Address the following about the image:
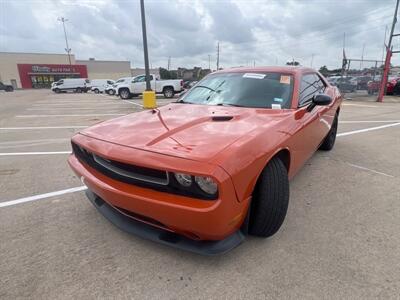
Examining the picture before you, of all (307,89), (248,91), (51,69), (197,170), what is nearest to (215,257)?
(197,170)

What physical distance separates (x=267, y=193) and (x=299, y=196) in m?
1.28

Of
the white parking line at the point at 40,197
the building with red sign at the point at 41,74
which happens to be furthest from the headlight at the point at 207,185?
the building with red sign at the point at 41,74

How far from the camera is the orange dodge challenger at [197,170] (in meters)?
1.65

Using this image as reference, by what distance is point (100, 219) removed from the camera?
264 centimetres

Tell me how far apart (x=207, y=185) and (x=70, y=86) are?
41.6 m

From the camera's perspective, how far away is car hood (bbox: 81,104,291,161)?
1.80 m

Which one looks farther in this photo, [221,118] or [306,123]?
[306,123]

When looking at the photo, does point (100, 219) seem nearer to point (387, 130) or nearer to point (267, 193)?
point (267, 193)

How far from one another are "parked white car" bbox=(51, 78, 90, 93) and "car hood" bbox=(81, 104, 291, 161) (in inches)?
1574

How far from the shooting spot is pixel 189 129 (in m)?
2.16

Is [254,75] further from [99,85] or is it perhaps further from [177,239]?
[99,85]

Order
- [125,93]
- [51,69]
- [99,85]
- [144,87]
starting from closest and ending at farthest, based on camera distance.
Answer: [144,87], [125,93], [99,85], [51,69]

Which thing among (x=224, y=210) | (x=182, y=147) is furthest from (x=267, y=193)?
(x=182, y=147)

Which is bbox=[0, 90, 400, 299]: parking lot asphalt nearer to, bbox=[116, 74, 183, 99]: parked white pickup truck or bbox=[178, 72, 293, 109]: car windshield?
bbox=[178, 72, 293, 109]: car windshield
